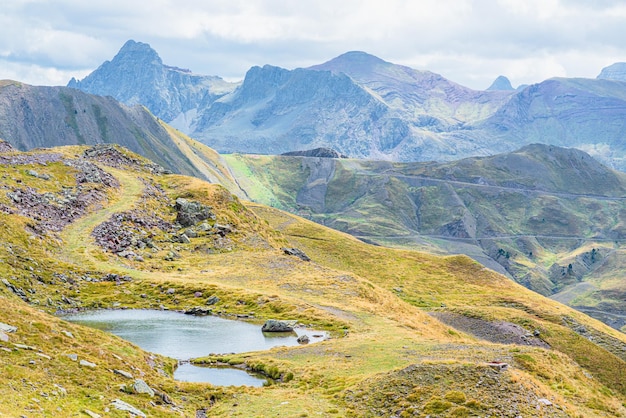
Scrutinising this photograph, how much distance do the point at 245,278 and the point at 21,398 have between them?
65.0 m

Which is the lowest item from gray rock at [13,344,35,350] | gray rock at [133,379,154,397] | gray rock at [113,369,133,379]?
gray rock at [133,379,154,397]

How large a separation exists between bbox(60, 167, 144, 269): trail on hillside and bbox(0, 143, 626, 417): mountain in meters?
0.36

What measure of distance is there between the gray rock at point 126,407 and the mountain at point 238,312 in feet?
0.37

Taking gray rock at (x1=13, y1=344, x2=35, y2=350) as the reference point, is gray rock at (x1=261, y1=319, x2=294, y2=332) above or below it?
below

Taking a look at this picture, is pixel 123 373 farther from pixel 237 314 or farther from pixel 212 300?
pixel 212 300

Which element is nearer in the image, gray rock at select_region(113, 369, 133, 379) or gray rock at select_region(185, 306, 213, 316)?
gray rock at select_region(113, 369, 133, 379)

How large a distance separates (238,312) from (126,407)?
42.0 m

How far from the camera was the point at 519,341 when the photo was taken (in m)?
114

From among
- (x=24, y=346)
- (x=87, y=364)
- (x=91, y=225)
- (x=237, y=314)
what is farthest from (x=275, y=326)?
(x=91, y=225)

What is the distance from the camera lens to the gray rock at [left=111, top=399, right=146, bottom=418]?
34938mm

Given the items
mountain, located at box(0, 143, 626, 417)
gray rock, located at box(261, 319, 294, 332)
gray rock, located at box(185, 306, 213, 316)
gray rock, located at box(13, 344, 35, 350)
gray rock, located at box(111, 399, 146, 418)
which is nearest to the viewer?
gray rock, located at box(111, 399, 146, 418)

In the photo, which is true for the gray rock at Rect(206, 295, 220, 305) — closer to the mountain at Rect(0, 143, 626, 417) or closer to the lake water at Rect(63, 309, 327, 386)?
the mountain at Rect(0, 143, 626, 417)

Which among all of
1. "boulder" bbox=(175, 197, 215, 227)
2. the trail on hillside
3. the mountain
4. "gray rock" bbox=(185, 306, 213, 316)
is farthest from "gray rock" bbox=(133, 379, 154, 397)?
"boulder" bbox=(175, 197, 215, 227)

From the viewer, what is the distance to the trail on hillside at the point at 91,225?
288 ft
